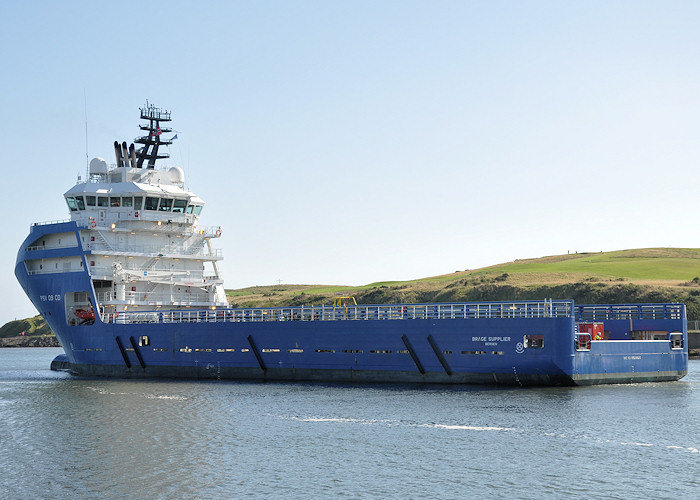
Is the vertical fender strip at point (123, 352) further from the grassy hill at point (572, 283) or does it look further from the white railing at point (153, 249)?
the grassy hill at point (572, 283)

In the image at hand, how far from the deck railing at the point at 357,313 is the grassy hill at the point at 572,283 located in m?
50.9

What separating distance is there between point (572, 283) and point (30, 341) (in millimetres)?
99428

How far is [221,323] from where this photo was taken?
46125mm

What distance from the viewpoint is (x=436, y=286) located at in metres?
125

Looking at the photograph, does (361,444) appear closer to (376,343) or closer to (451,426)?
(451,426)

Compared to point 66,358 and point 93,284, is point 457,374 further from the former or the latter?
point 66,358

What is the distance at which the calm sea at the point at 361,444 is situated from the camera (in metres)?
21.4

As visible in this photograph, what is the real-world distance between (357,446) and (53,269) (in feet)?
108

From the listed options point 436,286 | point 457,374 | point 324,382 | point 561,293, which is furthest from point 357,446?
point 436,286

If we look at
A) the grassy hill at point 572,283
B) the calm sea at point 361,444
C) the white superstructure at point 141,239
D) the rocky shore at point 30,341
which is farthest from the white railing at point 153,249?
the rocky shore at point 30,341

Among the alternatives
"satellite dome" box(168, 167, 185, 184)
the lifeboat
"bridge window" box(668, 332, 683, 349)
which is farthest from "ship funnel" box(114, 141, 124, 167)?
"bridge window" box(668, 332, 683, 349)

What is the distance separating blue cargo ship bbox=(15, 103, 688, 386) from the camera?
38.2m

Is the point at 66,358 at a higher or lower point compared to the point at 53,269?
lower

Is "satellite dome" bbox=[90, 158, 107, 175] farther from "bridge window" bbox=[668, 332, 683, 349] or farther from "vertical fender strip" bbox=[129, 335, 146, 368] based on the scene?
"bridge window" bbox=[668, 332, 683, 349]
